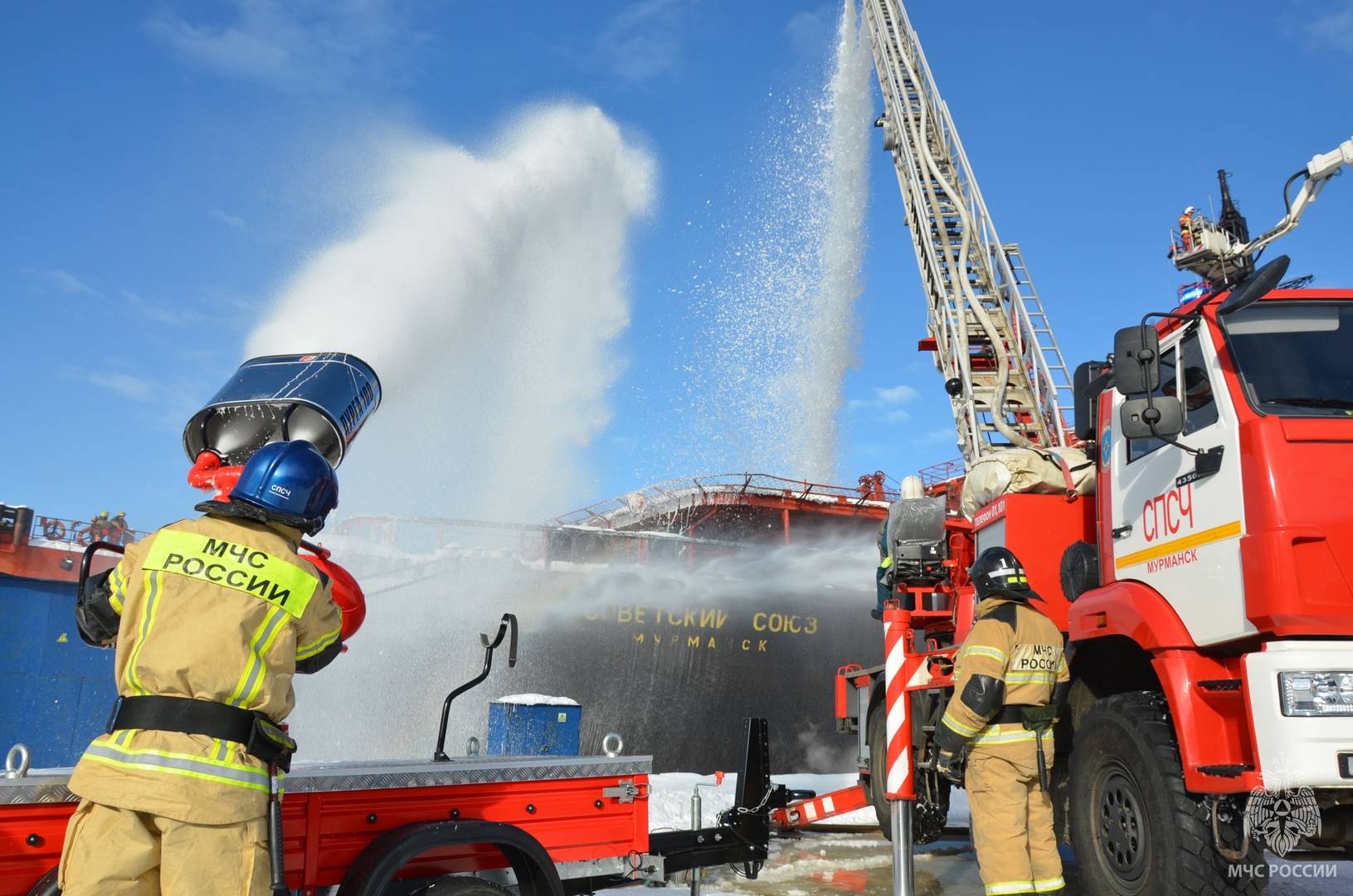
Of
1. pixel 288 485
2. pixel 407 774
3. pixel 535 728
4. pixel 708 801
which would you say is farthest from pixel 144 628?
pixel 708 801

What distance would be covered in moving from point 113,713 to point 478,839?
1.21m

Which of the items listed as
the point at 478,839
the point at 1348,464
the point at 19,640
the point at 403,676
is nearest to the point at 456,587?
the point at 403,676

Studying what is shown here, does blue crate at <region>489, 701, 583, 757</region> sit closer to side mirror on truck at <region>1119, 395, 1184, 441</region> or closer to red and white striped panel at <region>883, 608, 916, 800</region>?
red and white striped panel at <region>883, 608, 916, 800</region>

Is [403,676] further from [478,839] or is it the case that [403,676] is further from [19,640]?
[478,839]

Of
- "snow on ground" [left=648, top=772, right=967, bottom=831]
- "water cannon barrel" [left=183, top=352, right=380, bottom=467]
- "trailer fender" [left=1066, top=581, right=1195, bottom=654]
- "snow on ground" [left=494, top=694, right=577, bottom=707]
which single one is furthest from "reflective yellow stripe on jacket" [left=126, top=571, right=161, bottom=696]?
"snow on ground" [left=494, top=694, right=577, bottom=707]

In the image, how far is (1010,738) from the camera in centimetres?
437

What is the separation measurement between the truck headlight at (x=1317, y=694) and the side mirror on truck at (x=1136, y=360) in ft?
4.02

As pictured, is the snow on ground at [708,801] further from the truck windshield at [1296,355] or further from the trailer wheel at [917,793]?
the truck windshield at [1296,355]

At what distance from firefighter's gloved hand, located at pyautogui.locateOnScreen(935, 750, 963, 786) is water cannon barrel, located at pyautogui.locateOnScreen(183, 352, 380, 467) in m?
3.15

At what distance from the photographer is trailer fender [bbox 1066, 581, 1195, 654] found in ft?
13.1

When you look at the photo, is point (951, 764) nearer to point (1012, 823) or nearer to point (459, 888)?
point (1012, 823)

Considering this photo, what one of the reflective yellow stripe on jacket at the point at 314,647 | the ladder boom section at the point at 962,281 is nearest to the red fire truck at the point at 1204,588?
the reflective yellow stripe on jacket at the point at 314,647

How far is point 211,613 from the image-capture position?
2.42 m

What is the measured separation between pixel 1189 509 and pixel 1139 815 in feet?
4.30
